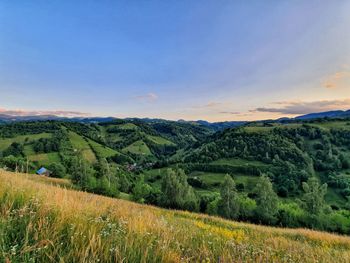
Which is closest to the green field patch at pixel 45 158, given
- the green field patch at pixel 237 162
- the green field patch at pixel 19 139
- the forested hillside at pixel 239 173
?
the forested hillside at pixel 239 173

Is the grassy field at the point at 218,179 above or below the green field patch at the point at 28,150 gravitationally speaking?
below

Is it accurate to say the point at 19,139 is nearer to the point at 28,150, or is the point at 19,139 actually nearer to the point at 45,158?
the point at 28,150

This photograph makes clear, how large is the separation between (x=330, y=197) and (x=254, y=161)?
5885 cm

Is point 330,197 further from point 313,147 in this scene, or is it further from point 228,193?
point 228,193

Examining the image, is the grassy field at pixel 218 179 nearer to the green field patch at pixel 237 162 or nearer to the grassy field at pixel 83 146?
the green field patch at pixel 237 162

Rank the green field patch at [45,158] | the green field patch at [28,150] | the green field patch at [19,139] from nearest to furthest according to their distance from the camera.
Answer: the green field patch at [45,158] < the green field patch at [28,150] < the green field patch at [19,139]

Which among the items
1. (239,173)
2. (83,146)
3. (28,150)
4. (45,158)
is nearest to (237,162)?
(239,173)

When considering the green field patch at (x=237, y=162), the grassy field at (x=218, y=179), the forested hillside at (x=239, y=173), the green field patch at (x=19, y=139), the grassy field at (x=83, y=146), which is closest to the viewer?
the forested hillside at (x=239, y=173)

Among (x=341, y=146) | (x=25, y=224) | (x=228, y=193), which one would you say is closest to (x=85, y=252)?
(x=25, y=224)

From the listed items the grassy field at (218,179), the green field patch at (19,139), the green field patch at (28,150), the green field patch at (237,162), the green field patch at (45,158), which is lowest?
the grassy field at (218,179)

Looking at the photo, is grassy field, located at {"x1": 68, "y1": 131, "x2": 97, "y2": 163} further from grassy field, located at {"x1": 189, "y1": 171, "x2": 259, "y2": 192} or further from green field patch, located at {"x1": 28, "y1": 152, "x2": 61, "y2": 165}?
grassy field, located at {"x1": 189, "y1": 171, "x2": 259, "y2": 192}

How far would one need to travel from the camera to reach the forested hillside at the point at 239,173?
162 ft

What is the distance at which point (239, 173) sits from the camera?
144 m

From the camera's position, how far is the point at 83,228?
3000 mm
